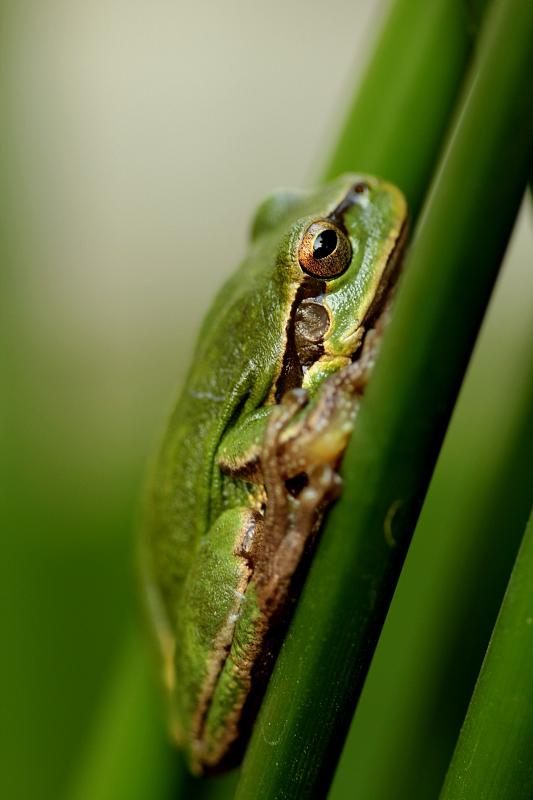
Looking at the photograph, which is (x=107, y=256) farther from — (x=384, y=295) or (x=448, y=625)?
(x=448, y=625)

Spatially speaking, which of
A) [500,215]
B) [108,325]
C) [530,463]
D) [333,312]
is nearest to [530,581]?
[500,215]

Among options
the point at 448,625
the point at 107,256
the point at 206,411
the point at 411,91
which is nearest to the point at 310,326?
the point at 206,411

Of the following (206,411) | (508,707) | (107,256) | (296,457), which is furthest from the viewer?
(107,256)

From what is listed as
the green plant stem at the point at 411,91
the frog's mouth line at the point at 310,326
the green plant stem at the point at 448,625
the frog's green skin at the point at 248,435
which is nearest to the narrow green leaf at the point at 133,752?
the frog's green skin at the point at 248,435

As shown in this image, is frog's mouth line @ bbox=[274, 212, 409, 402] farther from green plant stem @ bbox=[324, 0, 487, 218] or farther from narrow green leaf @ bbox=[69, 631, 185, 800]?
narrow green leaf @ bbox=[69, 631, 185, 800]

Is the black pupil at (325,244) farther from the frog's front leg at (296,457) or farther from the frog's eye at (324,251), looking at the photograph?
the frog's front leg at (296,457)

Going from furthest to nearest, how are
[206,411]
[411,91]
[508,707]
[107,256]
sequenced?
[107,256] < [206,411] < [411,91] < [508,707]

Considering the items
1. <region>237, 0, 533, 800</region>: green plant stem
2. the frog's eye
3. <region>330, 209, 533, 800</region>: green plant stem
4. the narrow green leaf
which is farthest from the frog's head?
the narrow green leaf

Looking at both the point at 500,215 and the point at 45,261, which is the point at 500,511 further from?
the point at 45,261
